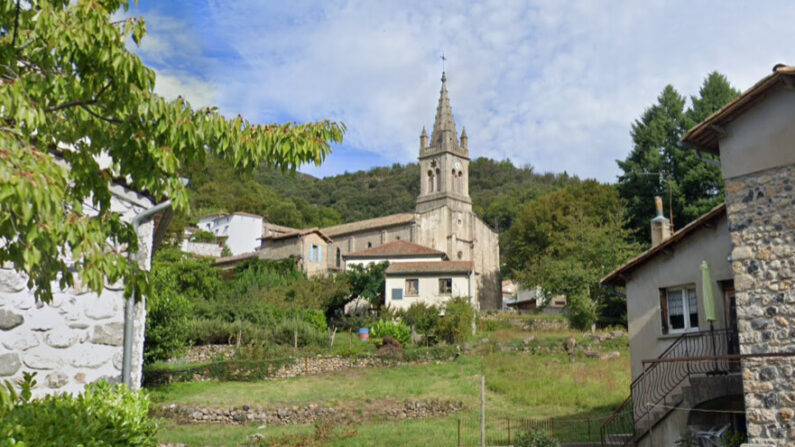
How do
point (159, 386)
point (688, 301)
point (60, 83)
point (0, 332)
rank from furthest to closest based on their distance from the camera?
point (159, 386) < point (688, 301) < point (0, 332) < point (60, 83)

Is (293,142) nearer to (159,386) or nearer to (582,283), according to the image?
(159,386)

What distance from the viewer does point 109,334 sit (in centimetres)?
713

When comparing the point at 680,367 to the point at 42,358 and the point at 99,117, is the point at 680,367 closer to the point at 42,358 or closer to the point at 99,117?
the point at 42,358

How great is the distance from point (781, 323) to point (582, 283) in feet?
88.2

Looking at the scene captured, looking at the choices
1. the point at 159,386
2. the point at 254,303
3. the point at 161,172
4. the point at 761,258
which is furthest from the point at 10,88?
the point at 254,303

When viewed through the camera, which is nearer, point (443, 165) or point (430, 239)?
point (430, 239)

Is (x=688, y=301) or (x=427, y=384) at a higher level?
(x=688, y=301)

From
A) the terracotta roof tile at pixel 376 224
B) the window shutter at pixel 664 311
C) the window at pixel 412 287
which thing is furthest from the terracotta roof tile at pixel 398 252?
the window shutter at pixel 664 311

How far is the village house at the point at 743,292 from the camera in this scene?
1089cm

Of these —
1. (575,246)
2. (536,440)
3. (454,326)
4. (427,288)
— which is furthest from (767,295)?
(575,246)

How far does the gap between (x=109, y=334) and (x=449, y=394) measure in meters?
17.3

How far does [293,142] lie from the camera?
515 cm

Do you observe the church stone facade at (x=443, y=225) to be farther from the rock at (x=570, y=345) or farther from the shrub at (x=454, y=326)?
the rock at (x=570, y=345)

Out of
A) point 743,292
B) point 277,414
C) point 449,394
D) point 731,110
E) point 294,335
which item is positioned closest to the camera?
point 743,292
